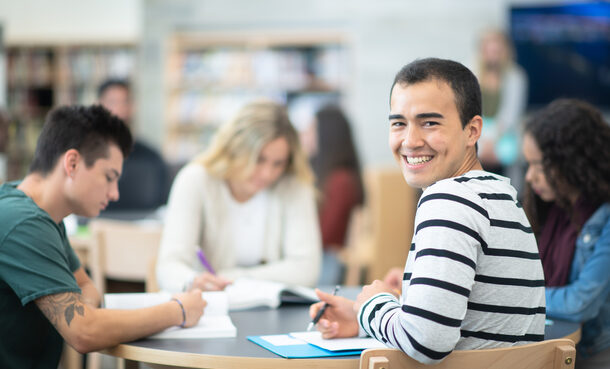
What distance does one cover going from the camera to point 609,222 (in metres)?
1.78

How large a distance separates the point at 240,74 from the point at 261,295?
5250mm

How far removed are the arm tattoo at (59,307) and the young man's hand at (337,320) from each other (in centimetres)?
51

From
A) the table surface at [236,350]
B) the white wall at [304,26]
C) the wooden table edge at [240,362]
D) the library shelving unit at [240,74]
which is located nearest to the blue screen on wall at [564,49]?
the white wall at [304,26]

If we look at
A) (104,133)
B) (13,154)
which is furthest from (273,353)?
(13,154)

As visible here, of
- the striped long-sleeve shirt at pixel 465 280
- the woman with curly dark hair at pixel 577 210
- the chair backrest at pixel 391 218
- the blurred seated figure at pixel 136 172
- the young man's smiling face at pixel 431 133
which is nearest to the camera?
the striped long-sleeve shirt at pixel 465 280

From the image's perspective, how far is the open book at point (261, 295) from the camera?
1783 mm

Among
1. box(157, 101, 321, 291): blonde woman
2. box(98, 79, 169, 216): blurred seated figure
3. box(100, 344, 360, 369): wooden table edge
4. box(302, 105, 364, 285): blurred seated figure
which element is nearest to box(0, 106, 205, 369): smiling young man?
box(100, 344, 360, 369): wooden table edge

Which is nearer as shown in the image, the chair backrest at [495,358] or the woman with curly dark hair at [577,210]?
the chair backrest at [495,358]

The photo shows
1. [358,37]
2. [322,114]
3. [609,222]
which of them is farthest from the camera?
[358,37]

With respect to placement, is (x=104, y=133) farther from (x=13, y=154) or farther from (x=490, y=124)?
(x=13, y=154)

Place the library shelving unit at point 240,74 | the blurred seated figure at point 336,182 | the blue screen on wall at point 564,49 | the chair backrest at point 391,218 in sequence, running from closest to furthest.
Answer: the blurred seated figure at point 336,182 < the chair backrest at point 391,218 < the blue screen on wall at point 564,49 < the library shelving unit at point 240,74

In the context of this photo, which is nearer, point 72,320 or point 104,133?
point 72,320

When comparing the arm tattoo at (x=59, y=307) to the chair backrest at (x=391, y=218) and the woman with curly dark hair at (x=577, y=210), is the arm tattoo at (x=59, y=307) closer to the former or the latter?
the woman with curly dark hair at (x=577, y=210)

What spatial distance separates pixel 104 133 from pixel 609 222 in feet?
4.36
